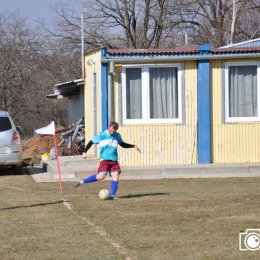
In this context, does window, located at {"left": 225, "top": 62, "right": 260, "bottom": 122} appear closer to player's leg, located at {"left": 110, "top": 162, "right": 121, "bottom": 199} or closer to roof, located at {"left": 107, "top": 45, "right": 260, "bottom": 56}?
roof, located at {"left": 107, "top": 45, "right": 260, "bottom": 56}

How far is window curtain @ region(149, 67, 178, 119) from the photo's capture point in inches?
703

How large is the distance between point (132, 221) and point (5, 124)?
27.7ft

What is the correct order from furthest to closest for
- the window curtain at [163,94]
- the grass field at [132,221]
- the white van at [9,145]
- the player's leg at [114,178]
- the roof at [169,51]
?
the window curtain at [163,94] → the roof at [169,51] → the white van at [9,145] → the player's leg at [114,178] → the grass field at [132,221]

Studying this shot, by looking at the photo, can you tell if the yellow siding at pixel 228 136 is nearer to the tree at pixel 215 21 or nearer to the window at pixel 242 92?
the window at pixel 242 92

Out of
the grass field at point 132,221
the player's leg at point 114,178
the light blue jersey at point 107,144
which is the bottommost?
the grass field at point 132,221

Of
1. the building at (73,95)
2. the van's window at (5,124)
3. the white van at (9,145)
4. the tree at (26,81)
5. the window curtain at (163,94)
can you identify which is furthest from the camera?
the tree at (26,81)

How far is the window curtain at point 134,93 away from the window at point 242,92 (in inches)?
94.8

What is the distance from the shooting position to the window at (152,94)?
17719mm

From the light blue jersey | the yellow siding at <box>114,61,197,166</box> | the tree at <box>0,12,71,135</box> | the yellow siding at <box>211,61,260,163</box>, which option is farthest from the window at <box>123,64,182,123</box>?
the tree at <box>0,12,71,135</box>

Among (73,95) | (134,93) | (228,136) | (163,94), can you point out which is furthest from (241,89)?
(73,95)

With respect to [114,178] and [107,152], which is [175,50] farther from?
[114,178]

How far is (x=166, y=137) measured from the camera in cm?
1762

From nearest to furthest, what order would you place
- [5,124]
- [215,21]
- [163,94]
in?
[5,124]
[163,94]
[215,21]

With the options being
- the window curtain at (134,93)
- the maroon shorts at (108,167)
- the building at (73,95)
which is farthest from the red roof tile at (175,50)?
the maroon shorts at (108,167)
